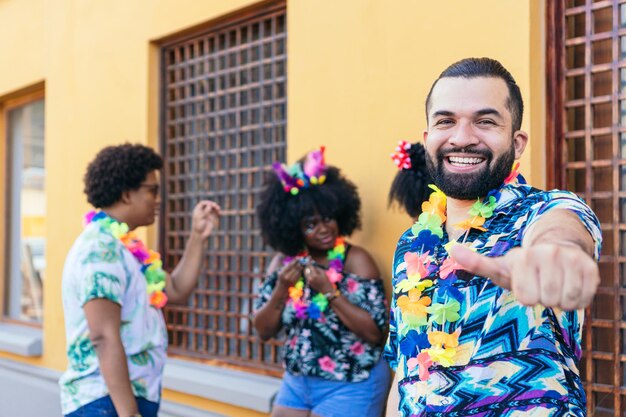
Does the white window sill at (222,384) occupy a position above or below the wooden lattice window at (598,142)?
below

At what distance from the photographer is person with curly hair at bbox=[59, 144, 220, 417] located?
2.94m

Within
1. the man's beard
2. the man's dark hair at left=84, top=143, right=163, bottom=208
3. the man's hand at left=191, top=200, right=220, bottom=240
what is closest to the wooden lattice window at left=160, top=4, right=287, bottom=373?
the man's hand at left=191, top=200, right=220, bottom=240

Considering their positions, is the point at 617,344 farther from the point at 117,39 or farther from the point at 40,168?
the point at 40,168

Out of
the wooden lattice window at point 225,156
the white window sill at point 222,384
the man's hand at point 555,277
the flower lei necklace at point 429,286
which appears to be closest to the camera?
the man's hand at point 555,277

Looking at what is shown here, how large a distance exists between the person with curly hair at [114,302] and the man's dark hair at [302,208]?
68cm

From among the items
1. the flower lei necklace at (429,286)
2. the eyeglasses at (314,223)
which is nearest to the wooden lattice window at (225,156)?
the eyeglasses at (314,223)

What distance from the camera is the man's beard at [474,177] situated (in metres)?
1.91

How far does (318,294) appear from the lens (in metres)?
3.59

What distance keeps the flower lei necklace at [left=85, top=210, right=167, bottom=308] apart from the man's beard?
171 cm

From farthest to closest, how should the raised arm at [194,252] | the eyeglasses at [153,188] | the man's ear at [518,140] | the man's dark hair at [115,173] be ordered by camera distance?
the raised arm at [194,252] → the eyeglasses at [153,188] → the man's dark hair at [115,173] → the man's ear at [518,140]

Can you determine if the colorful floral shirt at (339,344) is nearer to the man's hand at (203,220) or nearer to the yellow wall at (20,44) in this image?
the man's hand at (203,220)

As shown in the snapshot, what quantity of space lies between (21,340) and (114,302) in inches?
169

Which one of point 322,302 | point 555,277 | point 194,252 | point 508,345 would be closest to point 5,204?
point 194,252

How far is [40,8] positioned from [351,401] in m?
5.06
